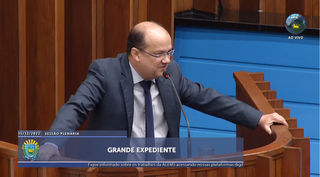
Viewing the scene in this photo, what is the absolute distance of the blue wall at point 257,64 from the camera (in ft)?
9.54

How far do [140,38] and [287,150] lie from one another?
1.80 ft

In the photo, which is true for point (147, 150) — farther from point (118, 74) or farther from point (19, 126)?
point (19, 126)

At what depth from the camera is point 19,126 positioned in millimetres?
2156

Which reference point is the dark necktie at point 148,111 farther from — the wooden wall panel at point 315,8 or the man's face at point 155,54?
the wooden wall panel at point 315,8

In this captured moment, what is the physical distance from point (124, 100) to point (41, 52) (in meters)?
0.78

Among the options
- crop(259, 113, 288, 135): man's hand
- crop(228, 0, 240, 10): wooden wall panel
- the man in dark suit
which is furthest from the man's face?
crop(228, 0, 240, 10): wooden wall panel

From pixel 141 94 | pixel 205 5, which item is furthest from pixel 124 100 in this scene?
pixel 205 5

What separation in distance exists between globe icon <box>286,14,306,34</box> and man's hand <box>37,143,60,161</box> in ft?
6.56

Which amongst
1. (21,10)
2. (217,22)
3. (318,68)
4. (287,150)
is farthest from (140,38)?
(318,68)

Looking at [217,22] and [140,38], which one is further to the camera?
[217,22]

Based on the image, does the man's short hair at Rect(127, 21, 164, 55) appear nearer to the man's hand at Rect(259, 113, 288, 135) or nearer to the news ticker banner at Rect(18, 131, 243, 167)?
the news ticker banner at Rect(18, 131, 243, 167)

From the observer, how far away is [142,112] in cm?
160

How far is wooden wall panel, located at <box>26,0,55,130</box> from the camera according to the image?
7.19ft

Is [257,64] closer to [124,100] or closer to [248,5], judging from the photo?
[248,5]
